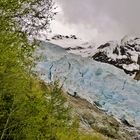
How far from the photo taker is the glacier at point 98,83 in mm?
130875

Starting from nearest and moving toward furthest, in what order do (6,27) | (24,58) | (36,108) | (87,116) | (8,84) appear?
(6,27), (24,58), (8,84), (36,108), (87,116)

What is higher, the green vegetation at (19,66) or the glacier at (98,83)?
the green vegetation at (19,66)

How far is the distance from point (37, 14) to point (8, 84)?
478cm

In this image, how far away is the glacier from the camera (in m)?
131

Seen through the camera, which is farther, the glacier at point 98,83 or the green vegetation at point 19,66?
the glacier at point 98,83

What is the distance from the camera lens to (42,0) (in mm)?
→ 19031

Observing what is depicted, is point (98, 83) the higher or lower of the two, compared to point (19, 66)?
lower

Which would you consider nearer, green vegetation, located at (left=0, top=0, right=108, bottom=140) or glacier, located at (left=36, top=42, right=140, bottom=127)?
green vegetation, located at (left=0, top=0, right=108, bottom=140)

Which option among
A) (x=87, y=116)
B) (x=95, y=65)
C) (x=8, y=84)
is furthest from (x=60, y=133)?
(x=95, y=65)

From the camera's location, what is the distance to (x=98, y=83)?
136 metres

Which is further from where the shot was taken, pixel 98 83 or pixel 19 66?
pixel 98 83

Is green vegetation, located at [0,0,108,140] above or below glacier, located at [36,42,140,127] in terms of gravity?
above

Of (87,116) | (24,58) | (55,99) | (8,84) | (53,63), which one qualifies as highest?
(24,58)

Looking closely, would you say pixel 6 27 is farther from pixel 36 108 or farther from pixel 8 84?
pixel 36 108
